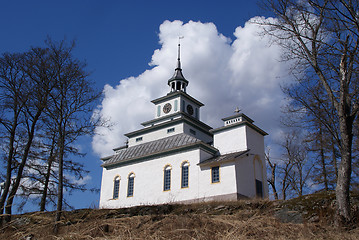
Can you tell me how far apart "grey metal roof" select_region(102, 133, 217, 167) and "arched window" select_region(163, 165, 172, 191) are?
153 centimetres

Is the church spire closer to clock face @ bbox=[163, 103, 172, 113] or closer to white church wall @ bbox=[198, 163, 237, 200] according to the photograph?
clock face @ bbox=[163, 103, 172, 113]

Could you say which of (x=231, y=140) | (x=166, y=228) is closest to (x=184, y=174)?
(x=231, y=140)

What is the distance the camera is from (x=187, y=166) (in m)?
27.0

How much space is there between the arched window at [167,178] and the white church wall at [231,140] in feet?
14.7

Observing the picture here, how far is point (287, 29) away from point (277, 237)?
823 centimetres

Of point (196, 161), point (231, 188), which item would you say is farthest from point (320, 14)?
point (196, 161)

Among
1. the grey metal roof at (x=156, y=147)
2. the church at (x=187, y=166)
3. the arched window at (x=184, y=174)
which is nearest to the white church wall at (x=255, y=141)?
the church at (x=187, y=166)

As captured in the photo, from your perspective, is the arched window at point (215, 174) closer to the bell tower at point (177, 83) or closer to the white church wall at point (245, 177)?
the white church wall at point (245, 177)

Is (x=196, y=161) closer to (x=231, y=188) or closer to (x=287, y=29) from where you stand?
(x=231, y=188)

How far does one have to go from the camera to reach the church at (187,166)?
25.0 meters

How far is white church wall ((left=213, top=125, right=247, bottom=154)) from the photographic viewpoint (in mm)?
26828

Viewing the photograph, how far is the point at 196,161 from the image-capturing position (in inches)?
1043

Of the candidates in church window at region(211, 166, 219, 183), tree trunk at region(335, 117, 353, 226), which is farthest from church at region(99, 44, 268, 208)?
tree trunk at region(335, 117, 353, 226)

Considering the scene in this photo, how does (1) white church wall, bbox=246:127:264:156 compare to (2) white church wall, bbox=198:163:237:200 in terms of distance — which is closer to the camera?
(2) white church wall, bbox=198:163:237:200
